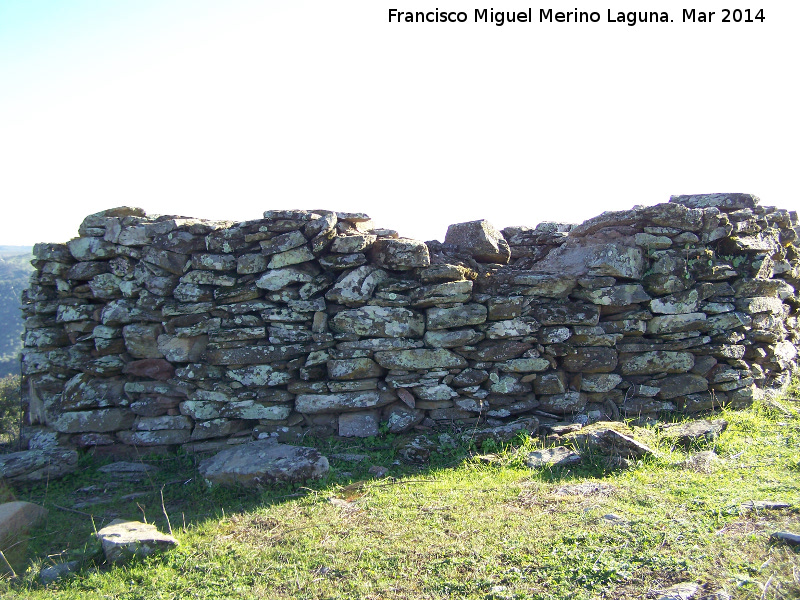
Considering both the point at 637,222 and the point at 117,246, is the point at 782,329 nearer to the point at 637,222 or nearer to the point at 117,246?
the point at 637,222

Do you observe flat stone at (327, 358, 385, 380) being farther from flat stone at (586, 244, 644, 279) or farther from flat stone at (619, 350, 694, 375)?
flat stone at (619, 350, 694, 375)

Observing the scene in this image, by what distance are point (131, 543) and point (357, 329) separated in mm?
3632

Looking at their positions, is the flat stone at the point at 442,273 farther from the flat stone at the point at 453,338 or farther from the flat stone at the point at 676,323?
the flat stone at the point at 676,323

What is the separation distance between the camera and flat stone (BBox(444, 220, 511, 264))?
802cm

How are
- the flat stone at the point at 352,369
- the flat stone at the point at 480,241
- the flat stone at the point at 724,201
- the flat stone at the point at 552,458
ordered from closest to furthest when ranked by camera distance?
the flat stone at the point at 552,458, the flat stone at the point at 352,369, the flat stone at the point at 480,241, the flat stone at the point at 724,201

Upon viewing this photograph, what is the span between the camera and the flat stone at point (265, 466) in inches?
242

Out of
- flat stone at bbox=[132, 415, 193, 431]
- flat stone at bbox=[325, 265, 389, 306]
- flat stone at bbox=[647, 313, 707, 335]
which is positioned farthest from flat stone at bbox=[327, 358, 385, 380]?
flat stone at bbox=[647, 313, 707, 335]

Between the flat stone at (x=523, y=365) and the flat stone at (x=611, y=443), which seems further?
the flat stone at (x=523, y=365)

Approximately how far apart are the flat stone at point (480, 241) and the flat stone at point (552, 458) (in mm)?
2875

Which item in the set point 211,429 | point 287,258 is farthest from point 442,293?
point 211,429

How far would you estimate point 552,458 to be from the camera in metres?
6.38

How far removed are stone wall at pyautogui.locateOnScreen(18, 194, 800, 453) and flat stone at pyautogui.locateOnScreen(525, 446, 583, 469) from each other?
701mm

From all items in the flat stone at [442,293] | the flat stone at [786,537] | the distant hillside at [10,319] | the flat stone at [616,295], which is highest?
the flat stone at [442,293]

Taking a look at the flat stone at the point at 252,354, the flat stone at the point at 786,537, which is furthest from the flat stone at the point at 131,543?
the flat stone at the point at 786,537
